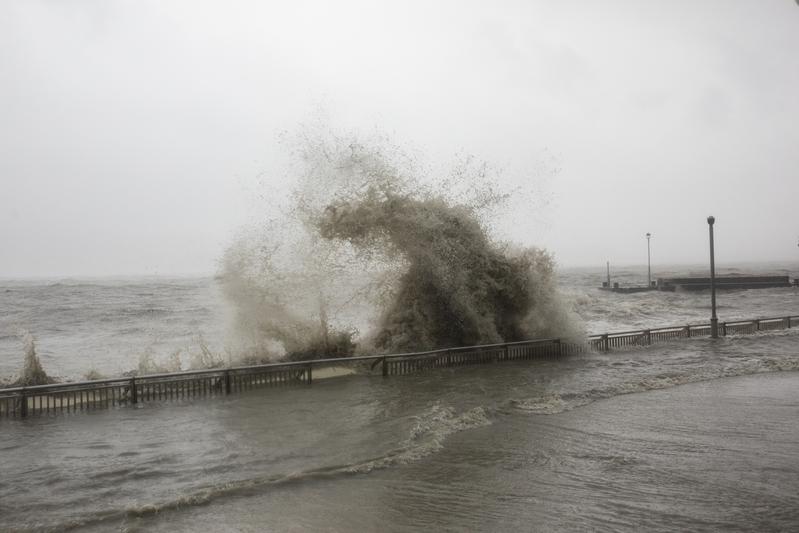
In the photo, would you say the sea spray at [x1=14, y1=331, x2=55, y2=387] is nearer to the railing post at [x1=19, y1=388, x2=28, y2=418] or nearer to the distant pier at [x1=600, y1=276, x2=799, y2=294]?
the railing post at [x1=19, y1=388, x2=28, y2=418]

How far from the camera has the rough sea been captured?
18.7ft

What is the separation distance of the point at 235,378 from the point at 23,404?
376 cm

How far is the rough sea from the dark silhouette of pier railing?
0.45m

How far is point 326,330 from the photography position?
58.3ft

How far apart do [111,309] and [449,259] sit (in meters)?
38.3

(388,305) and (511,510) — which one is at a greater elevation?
(388,305)

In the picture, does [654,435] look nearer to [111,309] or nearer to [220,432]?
[220,432]

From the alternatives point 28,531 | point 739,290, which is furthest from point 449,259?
point 739,290

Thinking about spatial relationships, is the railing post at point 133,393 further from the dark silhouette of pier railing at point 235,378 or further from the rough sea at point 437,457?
the rough sea at point 437,457

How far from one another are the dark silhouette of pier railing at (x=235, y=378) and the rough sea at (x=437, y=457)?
0.45 meters

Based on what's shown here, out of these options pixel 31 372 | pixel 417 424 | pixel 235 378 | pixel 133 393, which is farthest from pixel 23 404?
pixel 417 424

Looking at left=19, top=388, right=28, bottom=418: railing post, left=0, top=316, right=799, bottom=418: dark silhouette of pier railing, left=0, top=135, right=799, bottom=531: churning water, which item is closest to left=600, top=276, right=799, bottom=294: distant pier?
left=0, top=135, right=799, bottom=531: churning water

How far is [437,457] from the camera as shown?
25.1 feet

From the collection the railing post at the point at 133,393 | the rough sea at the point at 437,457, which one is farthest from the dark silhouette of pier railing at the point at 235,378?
the rough sea at the point at 437,457
